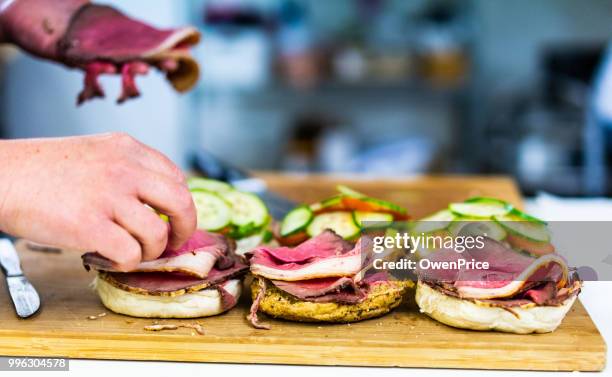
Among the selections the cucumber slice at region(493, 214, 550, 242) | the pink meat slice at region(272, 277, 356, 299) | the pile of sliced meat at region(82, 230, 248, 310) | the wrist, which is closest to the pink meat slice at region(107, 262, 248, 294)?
the pile of sliced meat at region(82, 230, 248, 310)

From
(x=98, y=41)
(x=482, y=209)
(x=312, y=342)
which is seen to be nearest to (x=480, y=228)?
(x=482, y=209)

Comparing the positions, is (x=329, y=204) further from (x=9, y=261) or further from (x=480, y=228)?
(x=9, y=261)

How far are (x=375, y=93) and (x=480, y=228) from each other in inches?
176

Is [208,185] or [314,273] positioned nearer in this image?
[314,273]

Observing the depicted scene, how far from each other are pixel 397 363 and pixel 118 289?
21.8 inches

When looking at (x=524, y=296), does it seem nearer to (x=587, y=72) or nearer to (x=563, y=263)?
(x=563, y=263)

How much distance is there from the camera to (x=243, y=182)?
2617mm

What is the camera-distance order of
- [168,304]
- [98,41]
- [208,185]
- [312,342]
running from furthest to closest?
[98,41] < [208,185] < [168,304] < [312,342]

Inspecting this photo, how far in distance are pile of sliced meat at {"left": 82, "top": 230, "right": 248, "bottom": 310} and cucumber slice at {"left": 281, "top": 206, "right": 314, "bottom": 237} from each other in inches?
11.0

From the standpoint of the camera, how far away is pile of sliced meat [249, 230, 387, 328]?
59.7 inches

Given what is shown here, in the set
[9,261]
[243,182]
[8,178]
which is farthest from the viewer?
[243,182]

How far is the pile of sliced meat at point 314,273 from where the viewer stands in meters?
1.52

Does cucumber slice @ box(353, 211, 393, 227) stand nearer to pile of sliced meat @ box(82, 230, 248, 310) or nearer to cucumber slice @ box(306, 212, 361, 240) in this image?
cucumber slice @ box(306, 212, 361, 240)

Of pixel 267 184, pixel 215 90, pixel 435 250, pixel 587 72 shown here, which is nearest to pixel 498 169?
pixel 587 72
